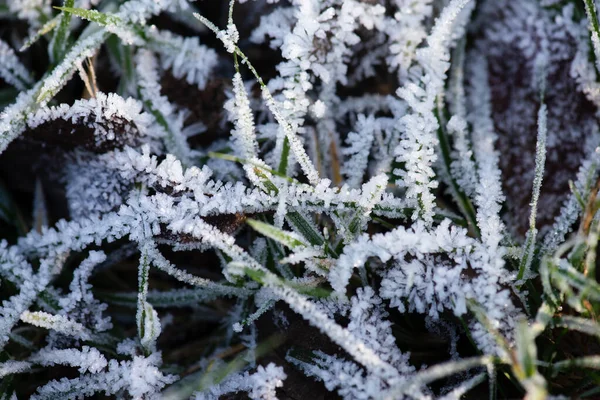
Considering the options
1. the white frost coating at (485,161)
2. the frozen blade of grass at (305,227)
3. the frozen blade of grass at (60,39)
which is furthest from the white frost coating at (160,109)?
the white frost coating at (485,161)

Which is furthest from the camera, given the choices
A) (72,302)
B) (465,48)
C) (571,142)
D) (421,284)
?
(465,48)

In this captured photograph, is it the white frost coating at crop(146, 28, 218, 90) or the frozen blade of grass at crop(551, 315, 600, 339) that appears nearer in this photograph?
the frozen blade of grass at crop(551, 315, 600, 339)

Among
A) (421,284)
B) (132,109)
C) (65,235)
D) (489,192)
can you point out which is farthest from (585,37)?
(65,235)

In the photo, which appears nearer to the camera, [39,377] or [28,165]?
[39,377]

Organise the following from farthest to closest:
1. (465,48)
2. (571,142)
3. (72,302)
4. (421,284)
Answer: (465,48)
(571,142)
(72,302)
(421,284)

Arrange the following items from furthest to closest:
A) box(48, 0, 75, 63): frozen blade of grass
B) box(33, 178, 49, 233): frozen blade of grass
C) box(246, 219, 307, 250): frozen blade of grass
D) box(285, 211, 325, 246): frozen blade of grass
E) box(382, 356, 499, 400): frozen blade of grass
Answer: box(33, 178, 49, 233): frozen blade of grass < box(48, 0, 75, 63): frozen blade of grass < box(285, 211, 325, 246): frozen blade of grass < box(246, 219, 307, 250): frozen blade of grass < box(382, 356, 499, 400): frozen blade of grass

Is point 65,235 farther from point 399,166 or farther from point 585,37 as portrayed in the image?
point 585,37

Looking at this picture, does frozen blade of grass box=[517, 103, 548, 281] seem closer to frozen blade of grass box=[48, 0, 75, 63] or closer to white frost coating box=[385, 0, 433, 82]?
white frost coating box=[385, 0, 433, 82]

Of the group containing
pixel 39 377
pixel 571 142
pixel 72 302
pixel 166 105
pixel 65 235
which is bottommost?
pixel 39 377

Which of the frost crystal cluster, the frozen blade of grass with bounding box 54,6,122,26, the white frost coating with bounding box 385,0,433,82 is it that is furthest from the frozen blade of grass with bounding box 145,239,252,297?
the white frost coating with bounding box 385,0,433,82
